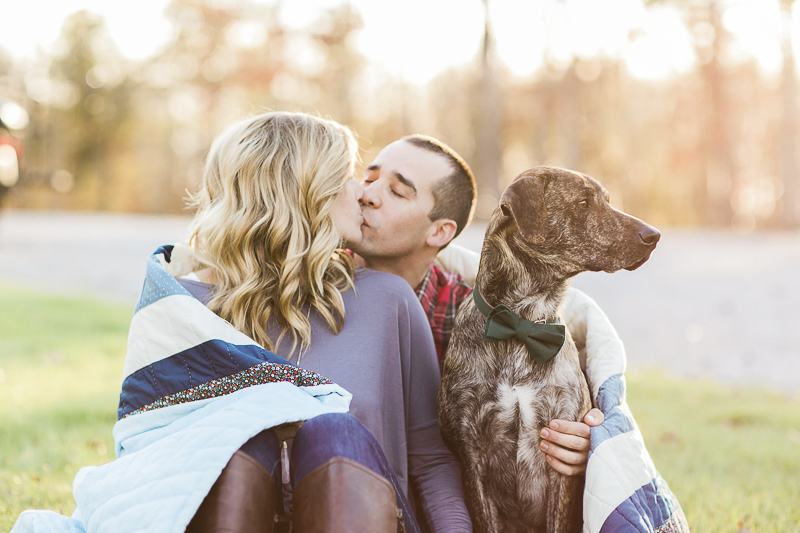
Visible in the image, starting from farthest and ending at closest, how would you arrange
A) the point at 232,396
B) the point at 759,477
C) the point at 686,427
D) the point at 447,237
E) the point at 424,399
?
the point at 686,427 < the point at 759,477 < the point at 447,237 < the point at 424,399 < the point at 232,396

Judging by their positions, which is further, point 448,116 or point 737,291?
point 448,116

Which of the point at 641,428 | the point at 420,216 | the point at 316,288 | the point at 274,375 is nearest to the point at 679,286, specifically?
the point at 641,428

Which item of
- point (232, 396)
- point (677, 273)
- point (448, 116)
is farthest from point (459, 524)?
point (448, 116)

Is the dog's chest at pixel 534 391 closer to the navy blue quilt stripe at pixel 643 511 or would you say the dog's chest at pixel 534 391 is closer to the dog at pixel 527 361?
the dog at pixel 527 361

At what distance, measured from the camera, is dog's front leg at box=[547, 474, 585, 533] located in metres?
2.35

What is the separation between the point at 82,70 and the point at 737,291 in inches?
1142

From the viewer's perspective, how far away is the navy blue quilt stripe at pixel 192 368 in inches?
80.7

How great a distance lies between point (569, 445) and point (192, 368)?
132cm

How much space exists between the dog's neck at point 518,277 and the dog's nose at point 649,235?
0.95 feet

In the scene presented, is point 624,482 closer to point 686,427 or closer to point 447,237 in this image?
point 447,237

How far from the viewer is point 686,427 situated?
4953 millimetres

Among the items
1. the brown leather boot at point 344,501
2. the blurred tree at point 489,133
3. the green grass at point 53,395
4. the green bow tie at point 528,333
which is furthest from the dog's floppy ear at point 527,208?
the blurred tree at point 489,133

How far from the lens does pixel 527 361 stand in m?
2.39

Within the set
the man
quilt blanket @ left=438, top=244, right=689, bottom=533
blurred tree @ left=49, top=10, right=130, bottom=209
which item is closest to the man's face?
the man
